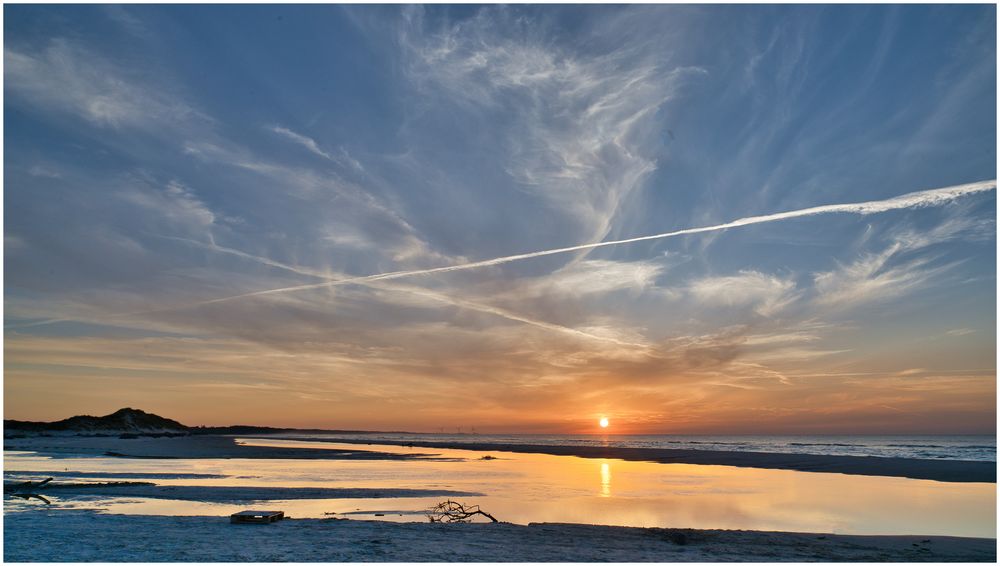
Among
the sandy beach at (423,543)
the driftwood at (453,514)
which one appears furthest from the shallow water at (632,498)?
the sandy beach at (423,543)

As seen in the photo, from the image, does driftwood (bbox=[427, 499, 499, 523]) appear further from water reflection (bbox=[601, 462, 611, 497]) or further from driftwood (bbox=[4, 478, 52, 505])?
driftwood (bbox=[4, 478, 52, 505])

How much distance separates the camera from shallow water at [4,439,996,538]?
2708cm

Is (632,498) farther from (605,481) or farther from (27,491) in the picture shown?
(27,491)

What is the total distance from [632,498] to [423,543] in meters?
19.4

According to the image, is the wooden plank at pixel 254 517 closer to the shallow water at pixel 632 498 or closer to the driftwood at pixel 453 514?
the shallow water at pixel 632 498

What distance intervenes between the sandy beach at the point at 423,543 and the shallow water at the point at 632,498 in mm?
3609

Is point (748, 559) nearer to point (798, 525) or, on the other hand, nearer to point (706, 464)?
point (798, 525)

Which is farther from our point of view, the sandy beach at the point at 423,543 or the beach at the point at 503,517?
the beach at the point at 503,517

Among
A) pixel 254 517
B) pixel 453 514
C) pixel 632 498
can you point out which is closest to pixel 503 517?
pixel 453 514

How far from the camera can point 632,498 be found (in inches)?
1406

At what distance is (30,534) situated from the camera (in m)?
20.2

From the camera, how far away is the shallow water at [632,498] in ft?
88.8

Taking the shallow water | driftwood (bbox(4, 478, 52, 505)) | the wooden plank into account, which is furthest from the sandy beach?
driftwood (bbox(4, 478, 52, 505))

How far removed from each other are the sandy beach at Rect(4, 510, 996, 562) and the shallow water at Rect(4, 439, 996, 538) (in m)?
3.61
